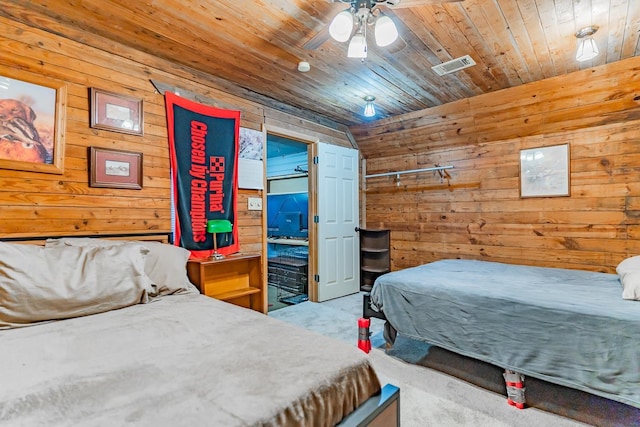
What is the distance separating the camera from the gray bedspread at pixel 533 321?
1677mm

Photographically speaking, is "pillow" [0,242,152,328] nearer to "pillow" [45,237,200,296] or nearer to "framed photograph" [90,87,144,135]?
"pillow" [45,237,200,296]

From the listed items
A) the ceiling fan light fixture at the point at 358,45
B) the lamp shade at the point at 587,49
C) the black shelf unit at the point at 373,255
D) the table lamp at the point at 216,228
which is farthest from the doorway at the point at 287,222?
the lamp shade at the point at 587,49

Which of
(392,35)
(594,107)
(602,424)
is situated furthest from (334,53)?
(602,424)

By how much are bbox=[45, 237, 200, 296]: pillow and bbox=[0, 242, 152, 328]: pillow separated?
0.13m

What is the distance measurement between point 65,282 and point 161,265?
55 centimetres

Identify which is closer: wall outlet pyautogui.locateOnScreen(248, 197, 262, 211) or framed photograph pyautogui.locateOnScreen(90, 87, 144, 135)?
framed photograph pyautogui.locateOnScreen(90, 87, 144, 135)

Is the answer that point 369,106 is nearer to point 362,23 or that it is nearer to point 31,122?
point 362,23

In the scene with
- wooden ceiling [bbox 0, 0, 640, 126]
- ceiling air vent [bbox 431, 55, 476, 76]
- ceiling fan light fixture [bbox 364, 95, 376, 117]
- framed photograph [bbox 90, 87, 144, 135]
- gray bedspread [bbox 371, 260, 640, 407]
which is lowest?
gray bedspread [bbox 371, 260, 640, 407]

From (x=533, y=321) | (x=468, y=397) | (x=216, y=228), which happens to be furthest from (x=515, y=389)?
(x=216, y=228)

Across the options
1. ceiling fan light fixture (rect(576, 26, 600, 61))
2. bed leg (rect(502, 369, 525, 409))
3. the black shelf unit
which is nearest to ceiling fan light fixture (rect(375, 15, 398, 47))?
ceiling fan light fixture (rect(576, 26, 600, 61))

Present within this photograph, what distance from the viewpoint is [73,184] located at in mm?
2273

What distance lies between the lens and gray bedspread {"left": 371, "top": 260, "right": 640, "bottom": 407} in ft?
5.50

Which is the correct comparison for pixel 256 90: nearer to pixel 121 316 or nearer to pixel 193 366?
pixel 121 316

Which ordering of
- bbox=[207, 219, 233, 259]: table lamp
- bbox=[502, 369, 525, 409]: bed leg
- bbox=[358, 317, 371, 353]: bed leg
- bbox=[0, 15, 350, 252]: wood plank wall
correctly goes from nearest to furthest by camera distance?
bbox=[502, 369, 525, 409]: bed leg
bbox=[0, 15, 350, 252]: wood plank wall
bbox=[358, 317, 371, 353]: bed leg
bbox=[207, 219, 233, 259]: table lamp
